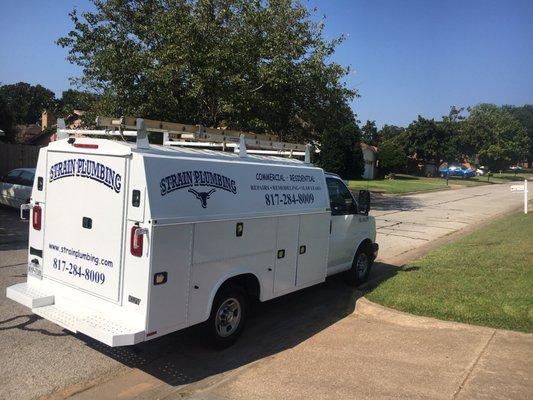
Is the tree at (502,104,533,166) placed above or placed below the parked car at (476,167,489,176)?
above

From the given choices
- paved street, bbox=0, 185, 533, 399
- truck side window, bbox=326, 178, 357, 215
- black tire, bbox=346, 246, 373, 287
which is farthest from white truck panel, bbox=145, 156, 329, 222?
black tire, bbox=346, 246, 373, 287

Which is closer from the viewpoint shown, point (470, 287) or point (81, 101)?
point (470, 287)

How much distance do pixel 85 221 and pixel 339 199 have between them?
406cm

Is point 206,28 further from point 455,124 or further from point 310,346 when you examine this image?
point 455,124

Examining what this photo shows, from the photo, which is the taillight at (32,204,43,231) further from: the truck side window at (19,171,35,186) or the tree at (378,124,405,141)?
the tree at (378,124,405,141)

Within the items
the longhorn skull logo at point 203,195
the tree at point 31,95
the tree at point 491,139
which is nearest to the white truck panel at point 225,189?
the longhorn skull logo at point 203,195

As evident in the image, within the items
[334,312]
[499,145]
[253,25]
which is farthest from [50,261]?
[499,145]

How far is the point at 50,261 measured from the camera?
545cm

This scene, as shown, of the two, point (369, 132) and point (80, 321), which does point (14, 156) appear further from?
point (369, 132)

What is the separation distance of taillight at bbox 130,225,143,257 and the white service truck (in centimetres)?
1

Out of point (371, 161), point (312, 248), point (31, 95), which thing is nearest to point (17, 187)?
point (312, 248)

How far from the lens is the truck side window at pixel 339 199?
7633mm

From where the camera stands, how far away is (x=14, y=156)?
75.2 feet

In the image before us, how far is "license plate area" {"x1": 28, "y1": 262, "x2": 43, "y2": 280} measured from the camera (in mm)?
5551
